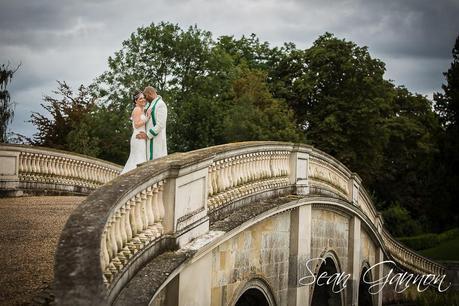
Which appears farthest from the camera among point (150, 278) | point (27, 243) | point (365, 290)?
point (365, 290)

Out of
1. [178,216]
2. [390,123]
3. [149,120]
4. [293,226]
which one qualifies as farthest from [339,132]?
[178,216]

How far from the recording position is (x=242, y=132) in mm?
29625

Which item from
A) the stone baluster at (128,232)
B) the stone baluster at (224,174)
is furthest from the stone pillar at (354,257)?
the stone baluster at (128,232)

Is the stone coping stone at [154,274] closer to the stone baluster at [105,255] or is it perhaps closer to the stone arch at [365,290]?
the stone baluster at [105,255]

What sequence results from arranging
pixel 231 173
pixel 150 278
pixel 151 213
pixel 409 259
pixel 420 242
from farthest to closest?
1. pixel 420 242
2. pixel 409 259
3. pixel 231 173
4. pixel 151 213
5. pixel 150 278

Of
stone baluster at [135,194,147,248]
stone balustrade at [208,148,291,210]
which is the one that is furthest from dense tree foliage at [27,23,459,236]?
stone baluster at [135,194,147,248]

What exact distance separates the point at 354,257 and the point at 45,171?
296 inches

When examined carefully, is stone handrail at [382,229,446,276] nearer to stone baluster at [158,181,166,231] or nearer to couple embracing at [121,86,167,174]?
couple embracing at [121,86,167,174]

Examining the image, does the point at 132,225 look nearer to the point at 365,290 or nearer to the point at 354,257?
→ the point at 354,257

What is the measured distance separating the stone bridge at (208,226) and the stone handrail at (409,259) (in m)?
2.52

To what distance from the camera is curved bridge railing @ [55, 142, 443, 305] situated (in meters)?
4.98

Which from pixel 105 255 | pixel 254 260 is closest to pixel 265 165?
pixel 254 260

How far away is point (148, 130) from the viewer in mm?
10164

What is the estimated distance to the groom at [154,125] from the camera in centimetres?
1009
